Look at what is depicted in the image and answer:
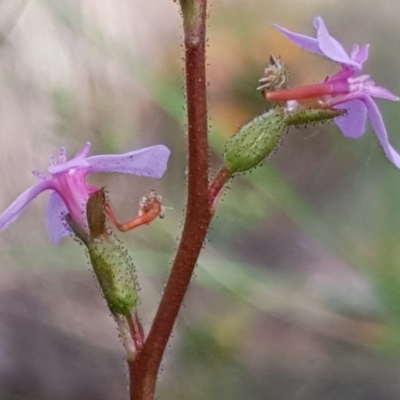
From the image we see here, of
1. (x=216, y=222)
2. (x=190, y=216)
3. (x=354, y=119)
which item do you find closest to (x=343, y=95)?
(x=354, y=119)

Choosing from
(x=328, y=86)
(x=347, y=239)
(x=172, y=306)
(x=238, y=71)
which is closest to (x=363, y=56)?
(x=328, y=86)

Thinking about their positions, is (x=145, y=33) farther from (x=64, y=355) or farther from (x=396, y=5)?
(x=64, y=355)

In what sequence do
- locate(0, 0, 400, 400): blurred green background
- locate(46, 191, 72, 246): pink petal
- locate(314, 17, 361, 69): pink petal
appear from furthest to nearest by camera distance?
locate(0, 0, 400, 400): blurred green background, locate(46, 191, 72, 246): pink petal, locate(314, 17, 361, 69): pink petal

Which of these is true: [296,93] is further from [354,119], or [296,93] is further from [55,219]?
[55,219]

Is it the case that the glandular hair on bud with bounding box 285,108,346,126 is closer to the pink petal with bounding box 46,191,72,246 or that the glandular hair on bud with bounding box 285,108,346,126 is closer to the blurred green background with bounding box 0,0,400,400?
the pink petal with bounding box 46,191,72,246

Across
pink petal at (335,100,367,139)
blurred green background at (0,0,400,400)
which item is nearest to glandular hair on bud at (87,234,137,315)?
pink petal at (335,100,367,139)
